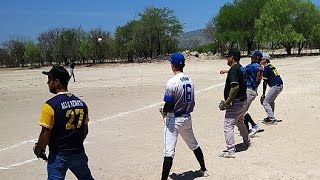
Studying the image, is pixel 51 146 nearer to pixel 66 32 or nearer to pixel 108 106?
pixel 108 106

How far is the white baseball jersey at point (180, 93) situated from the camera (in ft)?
20.2

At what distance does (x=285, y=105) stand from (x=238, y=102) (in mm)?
7658

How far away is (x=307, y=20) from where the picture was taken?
68.0m

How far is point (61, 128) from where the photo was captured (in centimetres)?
452

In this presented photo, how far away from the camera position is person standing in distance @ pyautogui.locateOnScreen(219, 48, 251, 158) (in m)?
7.44

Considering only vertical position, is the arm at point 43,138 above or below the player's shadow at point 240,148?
above

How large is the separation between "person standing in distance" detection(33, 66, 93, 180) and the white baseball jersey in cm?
171

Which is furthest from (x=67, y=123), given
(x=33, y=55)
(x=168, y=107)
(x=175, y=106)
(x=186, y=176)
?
(x=33, y=55)

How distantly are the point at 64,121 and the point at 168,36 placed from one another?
78081 millimetres

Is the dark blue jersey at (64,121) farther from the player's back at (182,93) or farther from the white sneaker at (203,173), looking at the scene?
the white sneaker at (203,173)

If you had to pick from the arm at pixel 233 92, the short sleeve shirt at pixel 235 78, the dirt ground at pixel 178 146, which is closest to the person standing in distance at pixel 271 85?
the dirt ground at pixel 178 146

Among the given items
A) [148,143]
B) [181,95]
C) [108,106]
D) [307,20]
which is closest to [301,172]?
[181,95]

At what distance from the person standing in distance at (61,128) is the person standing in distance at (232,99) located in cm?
337

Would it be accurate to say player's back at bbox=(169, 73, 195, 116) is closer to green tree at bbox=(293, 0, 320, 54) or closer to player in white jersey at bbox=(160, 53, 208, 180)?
player in white jersey at bbox=(160, 53, 208, 180)
